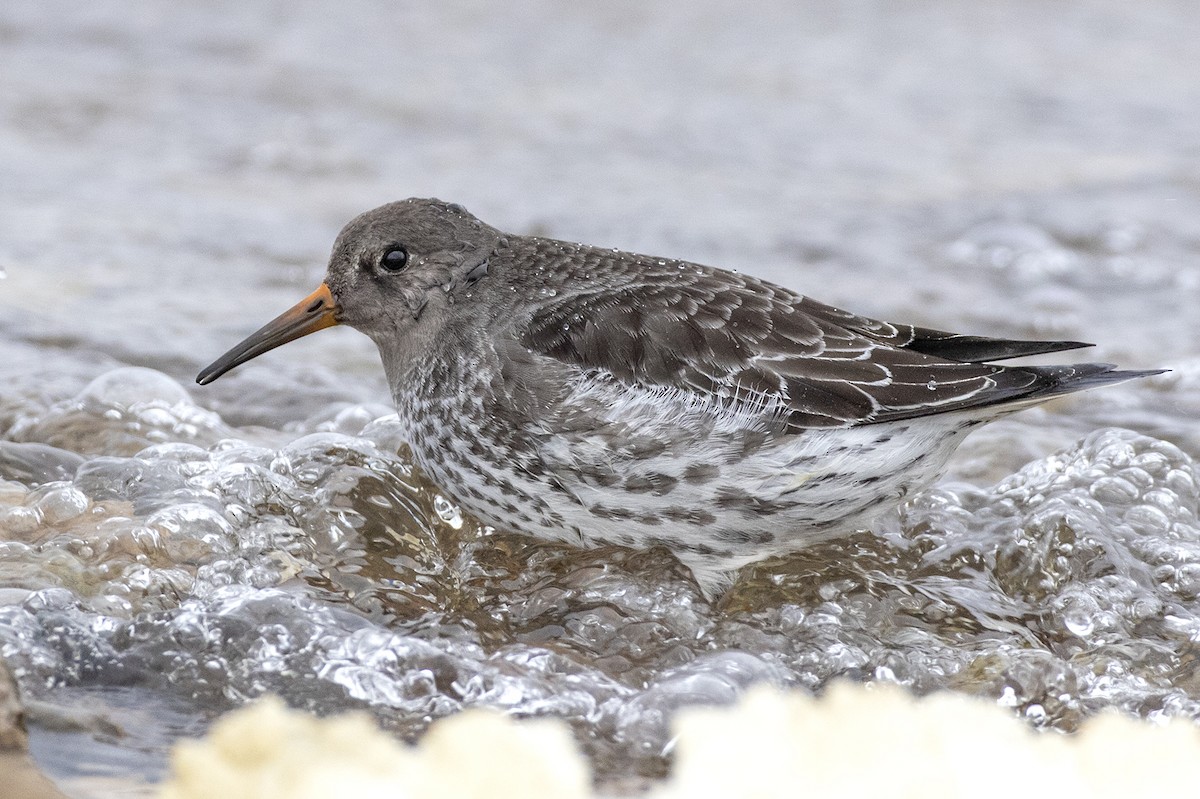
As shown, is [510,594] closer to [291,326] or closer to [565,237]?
[291,326]

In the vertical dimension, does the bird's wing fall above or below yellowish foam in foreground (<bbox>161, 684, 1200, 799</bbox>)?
above

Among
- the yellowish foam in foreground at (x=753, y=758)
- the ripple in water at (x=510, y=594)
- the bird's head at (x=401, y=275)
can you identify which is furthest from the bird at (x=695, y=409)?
the yellowish foam in foreground at (x=753, y=758)

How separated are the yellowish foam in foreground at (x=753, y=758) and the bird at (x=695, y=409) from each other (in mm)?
1900

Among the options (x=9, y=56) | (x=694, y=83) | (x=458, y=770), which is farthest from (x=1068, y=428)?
(x=9, y=56)

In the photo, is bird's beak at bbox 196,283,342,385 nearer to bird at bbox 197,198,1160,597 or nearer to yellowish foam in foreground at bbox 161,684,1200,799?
bird at bbox 197,198,1160,597

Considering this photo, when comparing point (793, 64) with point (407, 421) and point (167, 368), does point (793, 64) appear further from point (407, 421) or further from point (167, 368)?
point (407, 421)

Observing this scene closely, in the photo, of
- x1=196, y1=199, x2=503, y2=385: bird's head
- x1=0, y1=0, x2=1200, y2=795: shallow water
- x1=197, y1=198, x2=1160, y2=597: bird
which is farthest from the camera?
x1=196, y1=199, x2=503, y2=385: bird's head

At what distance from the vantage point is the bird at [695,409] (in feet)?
14.5

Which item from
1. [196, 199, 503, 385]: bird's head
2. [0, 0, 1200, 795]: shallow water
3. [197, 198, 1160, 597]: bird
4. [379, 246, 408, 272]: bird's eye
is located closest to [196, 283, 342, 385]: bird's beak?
[196, 199, 503, 385]: bird's head

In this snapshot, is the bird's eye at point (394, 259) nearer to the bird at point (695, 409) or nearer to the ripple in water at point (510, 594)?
the bird at point (695, 409)

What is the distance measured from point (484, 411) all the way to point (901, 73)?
797 centimetres

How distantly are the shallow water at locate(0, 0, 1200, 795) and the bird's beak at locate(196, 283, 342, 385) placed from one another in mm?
358

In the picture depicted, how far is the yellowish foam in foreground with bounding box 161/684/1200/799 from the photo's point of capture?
7.43 ft

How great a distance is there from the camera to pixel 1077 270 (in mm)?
8289
